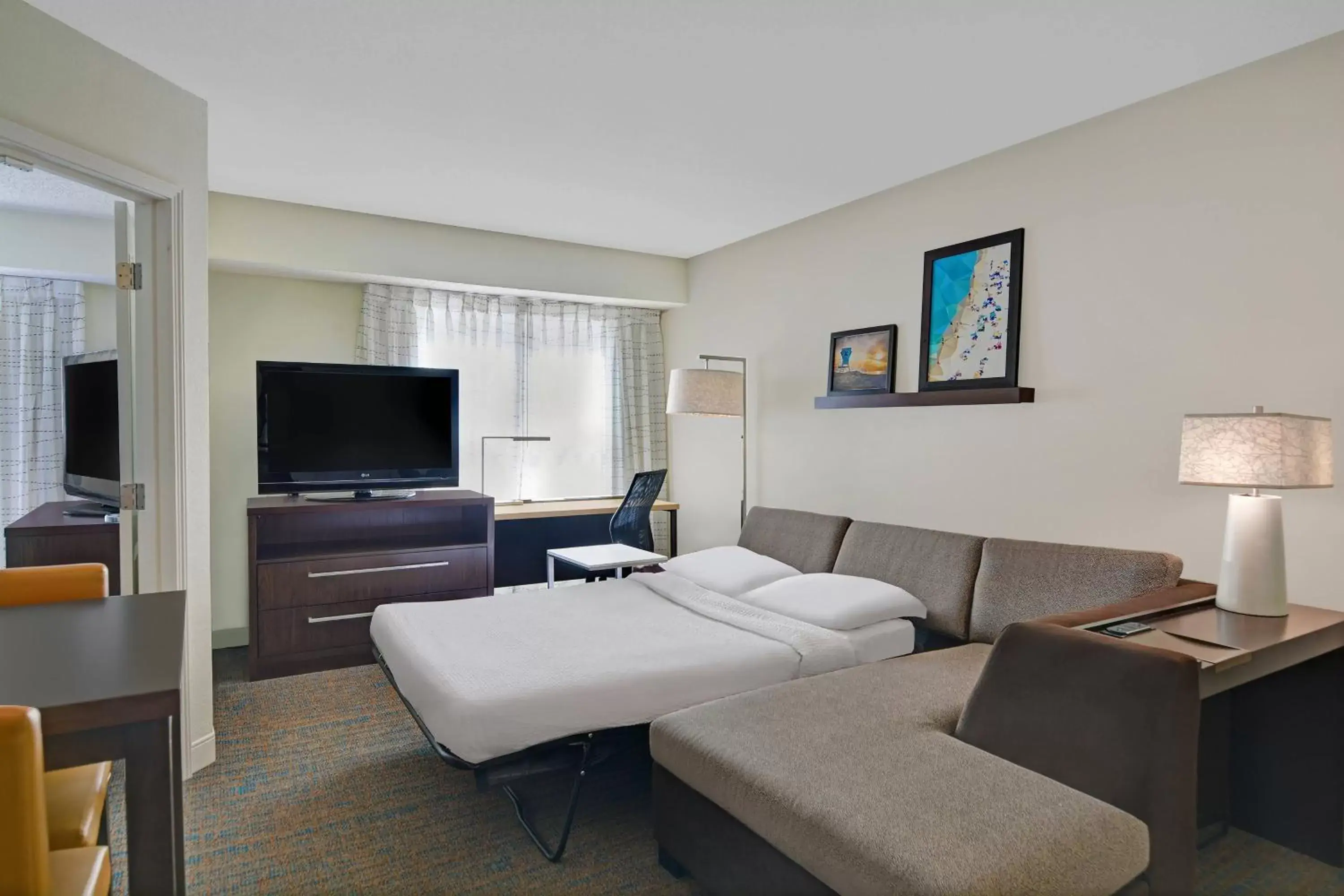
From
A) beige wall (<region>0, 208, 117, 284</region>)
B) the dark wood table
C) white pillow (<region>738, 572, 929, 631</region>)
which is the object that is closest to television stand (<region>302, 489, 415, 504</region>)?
beige wall (<region>0, 208, 117, 284</region>)

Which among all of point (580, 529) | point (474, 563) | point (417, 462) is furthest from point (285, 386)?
point (580, 529)

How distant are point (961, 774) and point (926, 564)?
157cm

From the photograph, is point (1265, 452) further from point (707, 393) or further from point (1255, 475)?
point (707, 393)

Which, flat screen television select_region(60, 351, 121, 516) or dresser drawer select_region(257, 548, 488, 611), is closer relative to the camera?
flat screen television select_region(60, 351, 121, 516)

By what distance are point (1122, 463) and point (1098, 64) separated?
1395 millimetres

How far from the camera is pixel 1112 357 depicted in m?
2.92

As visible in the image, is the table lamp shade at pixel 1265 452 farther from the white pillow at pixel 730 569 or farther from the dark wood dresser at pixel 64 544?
the dark wood dresser at pixel 64 544

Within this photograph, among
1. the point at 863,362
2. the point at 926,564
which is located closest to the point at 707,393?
the point at 863,362

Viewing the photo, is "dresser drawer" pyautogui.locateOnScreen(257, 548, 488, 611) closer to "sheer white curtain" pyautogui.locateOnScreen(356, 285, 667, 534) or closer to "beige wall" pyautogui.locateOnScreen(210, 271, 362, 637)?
"beige wall" pyautogui.locateOnScreen(210, 271, 362, 637)

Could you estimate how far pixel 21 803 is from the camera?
38.5 inches

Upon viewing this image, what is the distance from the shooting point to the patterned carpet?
2115 mm

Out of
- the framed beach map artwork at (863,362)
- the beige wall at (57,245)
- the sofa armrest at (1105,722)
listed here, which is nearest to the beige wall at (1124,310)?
the framed beach map artwork at (863,362)

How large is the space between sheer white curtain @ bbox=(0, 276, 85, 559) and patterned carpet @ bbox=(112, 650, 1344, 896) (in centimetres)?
160

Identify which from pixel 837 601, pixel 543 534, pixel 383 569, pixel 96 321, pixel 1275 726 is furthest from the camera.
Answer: pixel 543 534
